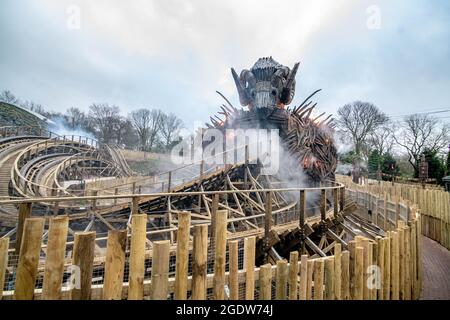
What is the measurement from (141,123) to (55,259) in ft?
171

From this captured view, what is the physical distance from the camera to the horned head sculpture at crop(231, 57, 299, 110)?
14812 millimetres

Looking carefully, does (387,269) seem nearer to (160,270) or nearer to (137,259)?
(160,270)

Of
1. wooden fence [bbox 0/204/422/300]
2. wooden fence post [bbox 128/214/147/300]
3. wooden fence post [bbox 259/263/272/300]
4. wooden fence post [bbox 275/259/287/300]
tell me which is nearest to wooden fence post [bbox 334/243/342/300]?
wooden fence [bbox 0/204/422/300]

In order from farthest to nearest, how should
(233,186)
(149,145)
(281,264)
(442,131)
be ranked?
(149,145) → (442,131) → (233,186) → (281,264)

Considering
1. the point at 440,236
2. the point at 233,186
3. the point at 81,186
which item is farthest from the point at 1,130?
the point at 440,236

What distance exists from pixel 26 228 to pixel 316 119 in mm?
15643

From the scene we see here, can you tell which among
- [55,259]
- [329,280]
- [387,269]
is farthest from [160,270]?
[387,269]

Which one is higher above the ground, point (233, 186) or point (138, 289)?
point (233, 186)

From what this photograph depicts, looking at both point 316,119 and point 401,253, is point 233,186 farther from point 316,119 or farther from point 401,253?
point 316,119

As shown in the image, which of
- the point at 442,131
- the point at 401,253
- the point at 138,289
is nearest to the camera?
the point at 138,289

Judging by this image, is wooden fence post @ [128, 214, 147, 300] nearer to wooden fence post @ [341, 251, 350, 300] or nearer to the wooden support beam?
the wooden support beam

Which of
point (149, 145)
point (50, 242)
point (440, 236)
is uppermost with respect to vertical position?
point (149, 145)

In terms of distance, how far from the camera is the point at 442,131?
3241 cm

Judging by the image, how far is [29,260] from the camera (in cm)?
153
